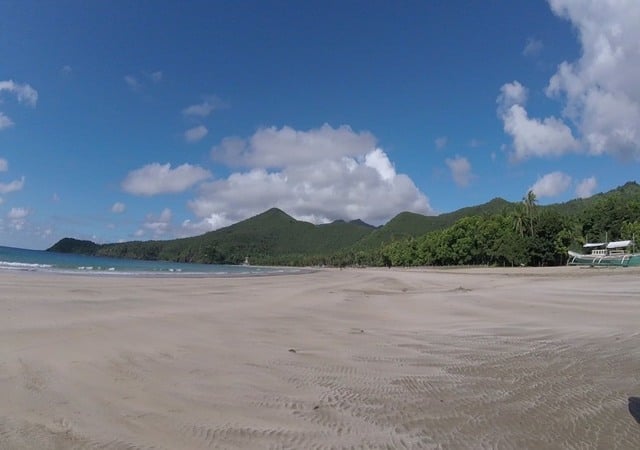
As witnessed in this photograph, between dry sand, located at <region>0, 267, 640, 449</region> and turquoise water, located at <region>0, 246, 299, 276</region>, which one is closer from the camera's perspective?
dry sand, located at <region>0, 267, 640, 449</region>

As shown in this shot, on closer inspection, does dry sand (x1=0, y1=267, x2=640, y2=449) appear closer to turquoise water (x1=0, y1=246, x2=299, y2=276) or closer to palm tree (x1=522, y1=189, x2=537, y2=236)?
turquoise water (x1=0, y1=246, x2=299, y2=276)

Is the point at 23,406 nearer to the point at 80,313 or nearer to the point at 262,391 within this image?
the point at 262,391

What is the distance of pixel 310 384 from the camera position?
6.62m

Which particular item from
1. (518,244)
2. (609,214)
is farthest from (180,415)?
(609,214)

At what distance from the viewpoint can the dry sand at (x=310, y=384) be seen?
4.74 metres

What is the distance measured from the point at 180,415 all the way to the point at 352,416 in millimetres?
2087

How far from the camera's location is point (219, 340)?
989cm

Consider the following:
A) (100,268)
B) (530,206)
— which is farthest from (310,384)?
(530,206)

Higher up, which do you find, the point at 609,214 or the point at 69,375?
the point at 609,214

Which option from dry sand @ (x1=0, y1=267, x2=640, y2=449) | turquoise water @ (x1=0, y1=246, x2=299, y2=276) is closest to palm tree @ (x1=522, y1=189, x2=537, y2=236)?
turquoise water @ (x1=0, y1=246, x2=299, y2=276)

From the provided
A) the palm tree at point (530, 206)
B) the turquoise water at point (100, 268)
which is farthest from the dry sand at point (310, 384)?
the palm tree at point (530, 206)

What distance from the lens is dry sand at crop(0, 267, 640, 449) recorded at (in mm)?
4738

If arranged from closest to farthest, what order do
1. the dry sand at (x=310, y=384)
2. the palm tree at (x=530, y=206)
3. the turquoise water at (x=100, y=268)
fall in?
the dry sand at (x=310, y=384) → the turquoise water at (x=100, y=268) → the palm tree at (x=530, y=206)

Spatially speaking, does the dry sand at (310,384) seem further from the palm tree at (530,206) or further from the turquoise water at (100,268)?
the palm tree at (530,206)
